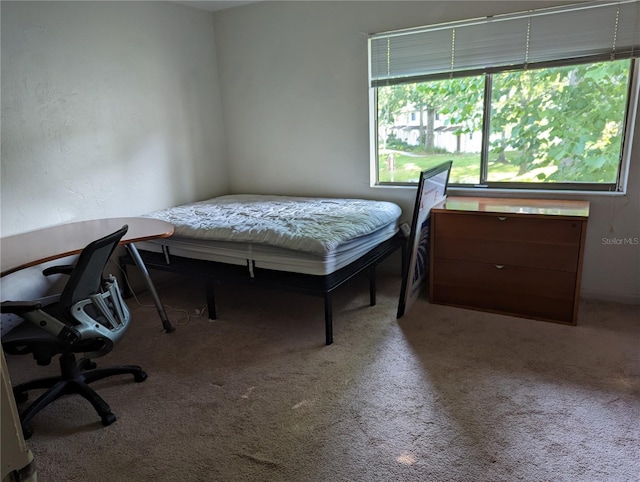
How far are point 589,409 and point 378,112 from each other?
2.51m

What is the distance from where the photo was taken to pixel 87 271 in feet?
5.80

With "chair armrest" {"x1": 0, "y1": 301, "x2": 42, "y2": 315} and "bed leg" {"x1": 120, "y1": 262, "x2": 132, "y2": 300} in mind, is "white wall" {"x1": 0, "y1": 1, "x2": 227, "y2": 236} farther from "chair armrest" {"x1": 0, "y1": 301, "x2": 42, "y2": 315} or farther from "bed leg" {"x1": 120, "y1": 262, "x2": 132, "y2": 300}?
"chair armrest" {"x1": 0, "y1": 301, "x2": 42, "y2": 315}

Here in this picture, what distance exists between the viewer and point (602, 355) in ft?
7.43

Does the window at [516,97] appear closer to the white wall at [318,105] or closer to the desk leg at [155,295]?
the white wall at [318,105]

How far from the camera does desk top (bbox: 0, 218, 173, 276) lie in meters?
2.06

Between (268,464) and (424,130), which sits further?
(424,130)

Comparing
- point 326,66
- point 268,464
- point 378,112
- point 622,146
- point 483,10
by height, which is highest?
point 483,10

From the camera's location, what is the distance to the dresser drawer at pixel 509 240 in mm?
2492

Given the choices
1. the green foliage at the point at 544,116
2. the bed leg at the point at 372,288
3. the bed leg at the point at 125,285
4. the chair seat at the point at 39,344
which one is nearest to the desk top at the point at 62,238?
the chair seat at the point at 39,344

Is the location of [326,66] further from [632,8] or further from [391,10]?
[632,8]

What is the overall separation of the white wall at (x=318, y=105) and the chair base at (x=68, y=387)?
227 centimetres

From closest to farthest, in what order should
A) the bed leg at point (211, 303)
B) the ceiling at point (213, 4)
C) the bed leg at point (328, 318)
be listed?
the bed leg at point (328, 318) → the bed leg at point (211, 303) → the ceiling at point (213, 4)

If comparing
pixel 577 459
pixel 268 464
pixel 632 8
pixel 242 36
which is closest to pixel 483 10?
pixel 632 8

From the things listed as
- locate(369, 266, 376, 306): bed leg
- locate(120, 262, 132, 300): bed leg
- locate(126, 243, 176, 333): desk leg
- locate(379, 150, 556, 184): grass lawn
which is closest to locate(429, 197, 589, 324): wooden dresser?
locate(379, 150, 556, 184): grass lawn
